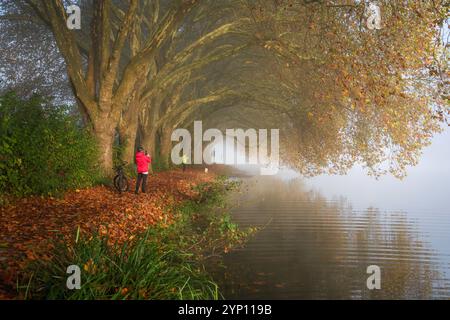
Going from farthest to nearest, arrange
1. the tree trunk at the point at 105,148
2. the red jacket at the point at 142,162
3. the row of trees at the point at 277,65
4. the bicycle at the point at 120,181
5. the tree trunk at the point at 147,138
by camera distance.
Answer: the tree trunk at the point at 147,138 < the tree trunk at the point at 105,148 < the red jacket at the point at 142,162 < the bicycle at the point at 120,181 < the row of trees at the point at 277,65

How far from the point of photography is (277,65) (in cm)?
2131

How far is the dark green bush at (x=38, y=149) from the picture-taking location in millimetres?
10211

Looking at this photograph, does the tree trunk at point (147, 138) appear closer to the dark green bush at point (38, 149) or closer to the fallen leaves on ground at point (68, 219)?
the fallen leaves on ground at point (68, 219)

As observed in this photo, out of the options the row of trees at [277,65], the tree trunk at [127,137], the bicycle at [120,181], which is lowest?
the bicycle at [120,181]

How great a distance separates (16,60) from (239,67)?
15.3 metres

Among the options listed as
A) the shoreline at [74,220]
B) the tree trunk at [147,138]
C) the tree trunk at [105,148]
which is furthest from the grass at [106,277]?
the tree trunk at [147,138]

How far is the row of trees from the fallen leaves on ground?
3629mm

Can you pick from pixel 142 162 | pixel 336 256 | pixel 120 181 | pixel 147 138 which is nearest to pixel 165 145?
pixel 147 138

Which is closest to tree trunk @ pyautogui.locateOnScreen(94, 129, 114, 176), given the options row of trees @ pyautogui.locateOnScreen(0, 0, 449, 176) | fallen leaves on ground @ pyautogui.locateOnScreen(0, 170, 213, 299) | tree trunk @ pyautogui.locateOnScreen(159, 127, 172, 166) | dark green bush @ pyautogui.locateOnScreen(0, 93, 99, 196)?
row of trees @ pyautogui.locateOnScreen(0, 0, 449, 176)

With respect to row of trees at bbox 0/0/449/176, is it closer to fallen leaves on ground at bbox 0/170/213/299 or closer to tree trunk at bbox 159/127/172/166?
tree trunk at bbox 159/127/172/166

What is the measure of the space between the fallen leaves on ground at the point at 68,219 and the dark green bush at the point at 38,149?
19.6 inches

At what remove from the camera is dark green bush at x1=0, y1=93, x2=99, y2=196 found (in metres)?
10.2

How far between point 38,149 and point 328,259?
8.89m
